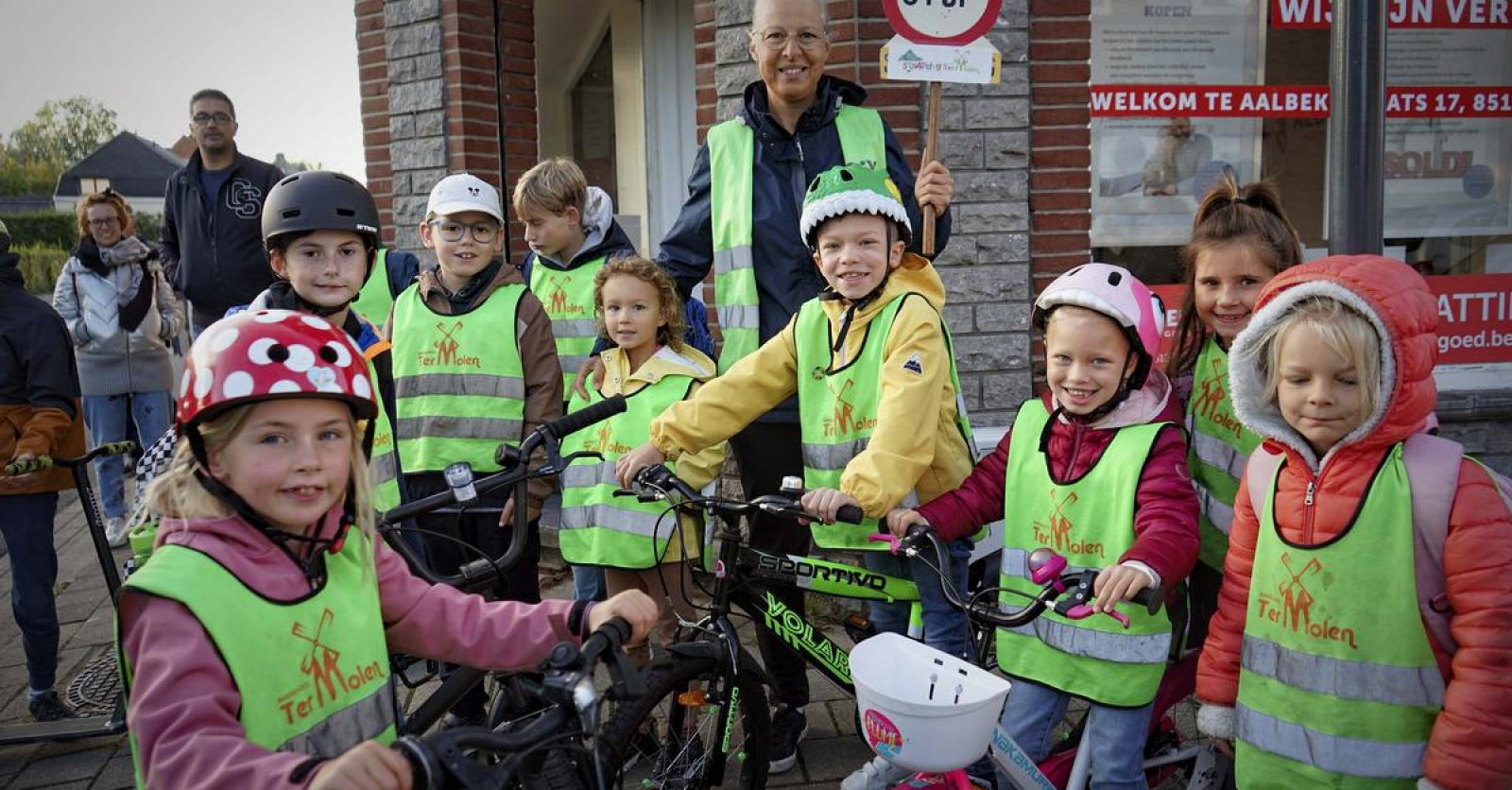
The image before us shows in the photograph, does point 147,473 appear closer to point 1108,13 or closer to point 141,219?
point 1108,13

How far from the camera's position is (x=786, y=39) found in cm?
354

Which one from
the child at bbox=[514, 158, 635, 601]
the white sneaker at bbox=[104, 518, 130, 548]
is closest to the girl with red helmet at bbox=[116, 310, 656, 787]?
the child at bbox=[514, 158, 635, 601]

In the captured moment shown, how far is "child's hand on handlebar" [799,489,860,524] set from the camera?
2666 mm

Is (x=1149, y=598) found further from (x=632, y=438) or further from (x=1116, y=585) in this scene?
(x=632, y=438)

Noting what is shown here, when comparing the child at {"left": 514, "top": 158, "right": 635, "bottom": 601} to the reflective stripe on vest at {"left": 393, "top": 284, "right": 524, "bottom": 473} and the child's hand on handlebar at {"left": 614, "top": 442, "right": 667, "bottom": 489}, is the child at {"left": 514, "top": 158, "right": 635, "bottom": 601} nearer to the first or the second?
the reflective stripe on vest at {"left": 393, "top": 284, "right": 524, "bottom": 473}

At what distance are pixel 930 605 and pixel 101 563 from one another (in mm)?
3056

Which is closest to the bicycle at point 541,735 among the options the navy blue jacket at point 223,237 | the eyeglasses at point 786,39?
the eyeglasses at point 786,39

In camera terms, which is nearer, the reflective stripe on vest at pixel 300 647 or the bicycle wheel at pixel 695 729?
the reflective stripe on vest at pixel 300 647

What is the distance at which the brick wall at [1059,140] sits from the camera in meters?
5.44

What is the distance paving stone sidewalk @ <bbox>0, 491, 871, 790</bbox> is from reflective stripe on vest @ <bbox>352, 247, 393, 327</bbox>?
1.63 metres

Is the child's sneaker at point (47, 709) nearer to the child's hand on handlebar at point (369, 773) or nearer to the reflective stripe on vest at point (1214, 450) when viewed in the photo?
the child's hand on handlebar at point (369, 773)

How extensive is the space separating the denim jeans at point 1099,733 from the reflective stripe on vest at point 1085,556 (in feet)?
0.15

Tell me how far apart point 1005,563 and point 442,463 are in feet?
6.78

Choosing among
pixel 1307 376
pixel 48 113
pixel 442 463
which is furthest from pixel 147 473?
pixel 48 113
